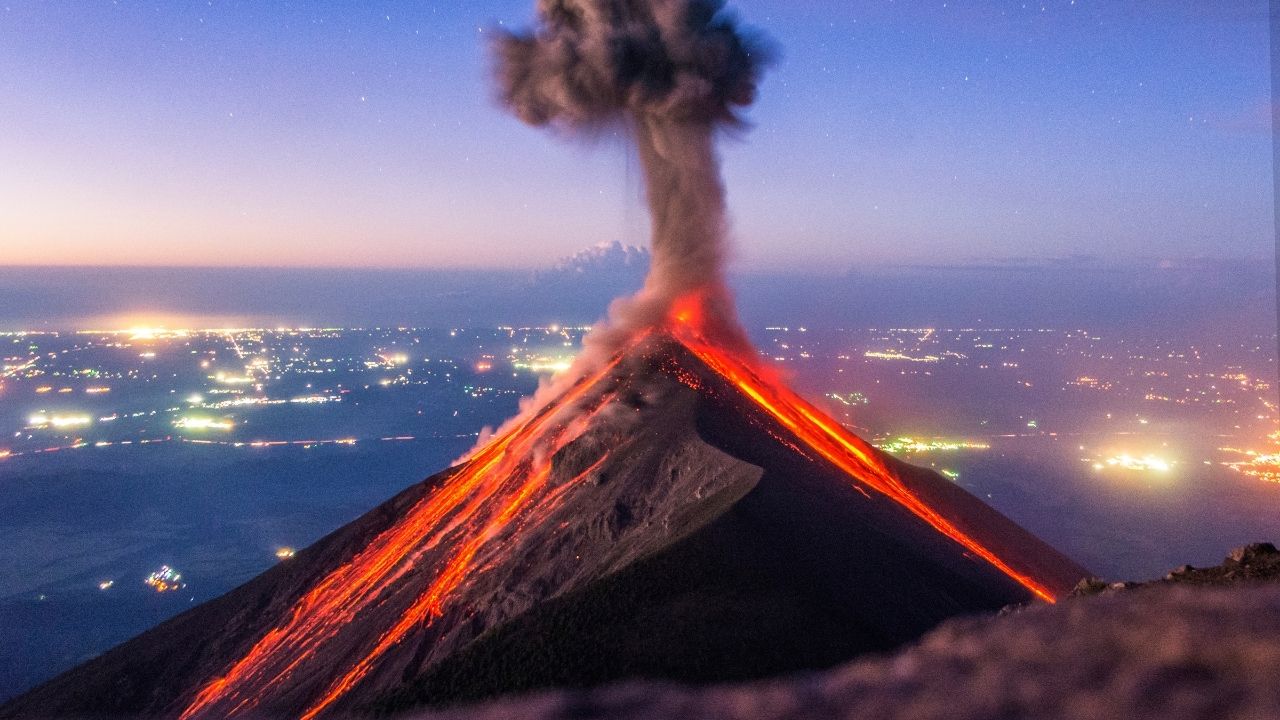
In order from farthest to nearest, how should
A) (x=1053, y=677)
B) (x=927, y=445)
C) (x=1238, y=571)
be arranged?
(x=927, y=445)
(x=1238, y=571)
(x=1053, y=677)

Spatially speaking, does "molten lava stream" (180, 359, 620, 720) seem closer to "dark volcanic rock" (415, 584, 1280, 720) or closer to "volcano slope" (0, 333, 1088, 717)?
"volcano slope" (0, 333, 1088, 717)

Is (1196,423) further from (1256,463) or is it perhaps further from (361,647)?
(361,647)

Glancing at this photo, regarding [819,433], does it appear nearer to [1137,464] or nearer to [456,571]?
[456,571]

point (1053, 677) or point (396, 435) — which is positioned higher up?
point (1053, 677)

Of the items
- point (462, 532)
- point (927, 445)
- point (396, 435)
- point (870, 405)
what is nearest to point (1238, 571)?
point (462, 532)

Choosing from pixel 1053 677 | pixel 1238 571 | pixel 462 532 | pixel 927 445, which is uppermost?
pixel 1053 677

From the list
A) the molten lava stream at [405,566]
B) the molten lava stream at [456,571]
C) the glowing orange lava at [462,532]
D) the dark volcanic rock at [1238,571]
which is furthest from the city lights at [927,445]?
the dark volcanic rock at [1238,571]

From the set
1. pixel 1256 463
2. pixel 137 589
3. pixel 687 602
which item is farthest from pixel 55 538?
pixel 1256 463

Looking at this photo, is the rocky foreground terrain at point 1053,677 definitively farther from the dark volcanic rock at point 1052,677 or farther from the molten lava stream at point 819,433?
the molten lava stream at point 819,433
